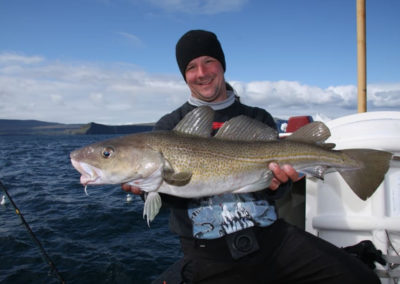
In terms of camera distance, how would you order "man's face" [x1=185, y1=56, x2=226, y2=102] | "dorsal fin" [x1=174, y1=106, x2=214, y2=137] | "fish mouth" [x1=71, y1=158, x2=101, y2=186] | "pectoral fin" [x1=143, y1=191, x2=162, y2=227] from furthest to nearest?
1. "man's face" [x1=185, y1=56, x2=226, y2=102]
2. "dorsal fin" [x1=174, y1=106, x2=214, y2=137]
3. "pectoral fin" [x1=143, y1=191, x2=162, y2=227]
4. "fish mouth" [x1=71, y1=158, x2=101, y2=186]

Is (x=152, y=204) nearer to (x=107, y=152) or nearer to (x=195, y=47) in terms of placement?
(x=107, y=152)

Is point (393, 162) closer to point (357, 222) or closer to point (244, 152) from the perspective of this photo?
point (357, 222)

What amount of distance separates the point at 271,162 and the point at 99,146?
2.01 meters

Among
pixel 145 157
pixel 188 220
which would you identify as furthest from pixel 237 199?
pixel 145 157

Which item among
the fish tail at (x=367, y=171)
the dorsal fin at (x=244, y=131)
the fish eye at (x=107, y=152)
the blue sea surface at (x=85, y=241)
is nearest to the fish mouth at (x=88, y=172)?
the fish eye at (x=107, y=152)

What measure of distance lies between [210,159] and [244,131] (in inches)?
24.2

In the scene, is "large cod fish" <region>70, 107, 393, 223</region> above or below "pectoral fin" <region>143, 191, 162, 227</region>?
above

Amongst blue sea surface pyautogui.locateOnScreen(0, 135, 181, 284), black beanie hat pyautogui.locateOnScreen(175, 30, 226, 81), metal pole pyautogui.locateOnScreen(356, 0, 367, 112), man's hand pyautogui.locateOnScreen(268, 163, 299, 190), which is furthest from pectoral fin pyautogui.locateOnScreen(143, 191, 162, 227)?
metal pole pyautogui.locateOnScreen(356, 0, 367, 112)

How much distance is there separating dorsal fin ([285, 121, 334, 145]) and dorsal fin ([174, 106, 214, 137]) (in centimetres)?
106

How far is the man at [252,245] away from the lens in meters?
3.54

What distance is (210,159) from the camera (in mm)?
3330

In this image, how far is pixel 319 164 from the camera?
3.56 m

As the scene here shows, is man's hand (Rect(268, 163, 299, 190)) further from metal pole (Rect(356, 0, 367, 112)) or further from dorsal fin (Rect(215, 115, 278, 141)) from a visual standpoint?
metal pole (Rect(356, 0, 367, 112))

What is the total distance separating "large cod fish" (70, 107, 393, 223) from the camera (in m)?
3.17
